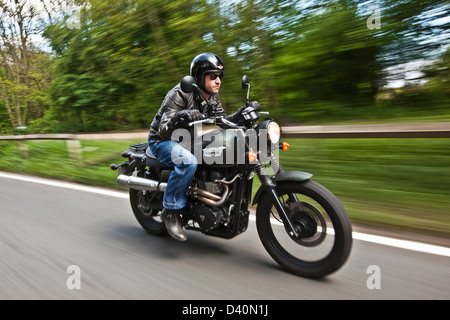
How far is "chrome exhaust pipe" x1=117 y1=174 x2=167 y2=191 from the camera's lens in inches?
137

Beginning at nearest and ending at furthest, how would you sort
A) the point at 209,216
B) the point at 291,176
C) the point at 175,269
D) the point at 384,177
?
the point at 291,176, the point at 175,269, the point at 209,216, the point at 384,177

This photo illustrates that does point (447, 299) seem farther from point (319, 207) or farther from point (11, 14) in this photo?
point (11, 14)

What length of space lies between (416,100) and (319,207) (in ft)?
13.3

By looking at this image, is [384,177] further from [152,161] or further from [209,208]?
[152,161]

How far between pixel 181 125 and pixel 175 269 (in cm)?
120

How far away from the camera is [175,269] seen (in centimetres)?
297

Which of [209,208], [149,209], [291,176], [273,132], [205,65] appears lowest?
[149,209]

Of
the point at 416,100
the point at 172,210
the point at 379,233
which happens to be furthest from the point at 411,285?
the point at 416,100

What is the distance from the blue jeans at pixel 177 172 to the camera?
3.15 m

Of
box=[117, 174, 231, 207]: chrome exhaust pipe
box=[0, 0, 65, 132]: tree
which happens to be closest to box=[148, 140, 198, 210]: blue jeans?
box=[117, 174, 231, 207]: chrome exhaust pipe

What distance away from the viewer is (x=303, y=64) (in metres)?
6.68

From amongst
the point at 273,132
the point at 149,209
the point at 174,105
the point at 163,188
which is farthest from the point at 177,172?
the point at 273,132

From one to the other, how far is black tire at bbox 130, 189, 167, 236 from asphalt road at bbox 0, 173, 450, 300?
11 cm

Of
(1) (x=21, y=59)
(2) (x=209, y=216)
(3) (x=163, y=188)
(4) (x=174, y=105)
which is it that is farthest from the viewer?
(1) (x=21, y=59)
